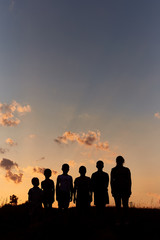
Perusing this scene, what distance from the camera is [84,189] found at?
12273 mm

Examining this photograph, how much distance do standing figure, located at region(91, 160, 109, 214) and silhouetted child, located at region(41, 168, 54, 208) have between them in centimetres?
220

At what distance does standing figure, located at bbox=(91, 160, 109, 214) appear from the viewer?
39.2ft

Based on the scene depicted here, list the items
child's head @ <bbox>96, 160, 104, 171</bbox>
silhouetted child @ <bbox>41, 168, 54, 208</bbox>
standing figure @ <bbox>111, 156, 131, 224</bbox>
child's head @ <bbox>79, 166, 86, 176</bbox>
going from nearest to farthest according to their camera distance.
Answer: standing figure @ <bbox>111, 156, 131, 224</bbox>
child's head @ <bbox>96, 160, 104, 171</bbox>
child's head @ <bbox>79, 166, 86, 176</bbox>
silhouetted child @ <bbox>41, 168, 54, 208</bbox>

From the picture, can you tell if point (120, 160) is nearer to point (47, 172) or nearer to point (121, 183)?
point (121, 183)

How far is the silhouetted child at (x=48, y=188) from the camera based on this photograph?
13102 mm

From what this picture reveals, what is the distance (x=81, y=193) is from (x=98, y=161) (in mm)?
1652

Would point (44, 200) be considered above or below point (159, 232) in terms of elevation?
above

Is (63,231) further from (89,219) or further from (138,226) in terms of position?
(138,226)

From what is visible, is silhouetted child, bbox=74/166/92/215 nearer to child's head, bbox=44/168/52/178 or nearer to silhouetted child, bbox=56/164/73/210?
silhouetted child, bbox=56/164/73/210

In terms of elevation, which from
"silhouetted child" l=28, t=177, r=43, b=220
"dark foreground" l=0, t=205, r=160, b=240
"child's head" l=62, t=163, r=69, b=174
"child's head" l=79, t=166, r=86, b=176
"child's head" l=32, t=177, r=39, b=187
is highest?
"child's head" l=62, t=163, r=69, b=174

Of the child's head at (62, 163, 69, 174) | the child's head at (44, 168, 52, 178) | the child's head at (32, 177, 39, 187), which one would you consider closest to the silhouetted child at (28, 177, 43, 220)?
the child's head at (32, 177, 39, 187)

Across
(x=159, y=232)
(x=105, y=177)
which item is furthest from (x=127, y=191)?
(x=159, y=232)

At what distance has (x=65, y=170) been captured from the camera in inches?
499

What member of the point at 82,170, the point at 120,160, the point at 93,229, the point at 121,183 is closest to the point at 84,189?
the point at 82,170
